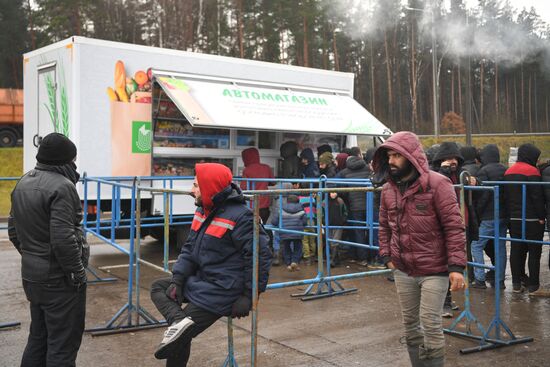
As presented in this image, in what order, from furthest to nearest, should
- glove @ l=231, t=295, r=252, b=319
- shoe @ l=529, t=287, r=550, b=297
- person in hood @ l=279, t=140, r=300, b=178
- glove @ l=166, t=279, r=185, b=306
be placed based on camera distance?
person in hood @ l=279, t=140, r=300, b=178 → shoe @ l=529, t=287, r=550, b=297 → glove @ l=166, t=279, r=185, b=306 → glove @ l=231, t=295, r=252, b=319

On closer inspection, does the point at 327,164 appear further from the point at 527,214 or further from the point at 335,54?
the point at 335,54

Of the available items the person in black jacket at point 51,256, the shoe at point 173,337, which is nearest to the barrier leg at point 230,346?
the shoe at point 173,337

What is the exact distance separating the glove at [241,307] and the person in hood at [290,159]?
696cm

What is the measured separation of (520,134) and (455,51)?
6.11 metres

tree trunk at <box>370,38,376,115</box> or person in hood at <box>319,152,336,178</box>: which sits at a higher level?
tree trunk at <box>370,38,376,115</box>

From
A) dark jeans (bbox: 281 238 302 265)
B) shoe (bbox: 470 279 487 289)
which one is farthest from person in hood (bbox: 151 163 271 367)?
dark jeans (bbox: 281 238 302 265)

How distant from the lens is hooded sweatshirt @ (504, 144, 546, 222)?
283 inches

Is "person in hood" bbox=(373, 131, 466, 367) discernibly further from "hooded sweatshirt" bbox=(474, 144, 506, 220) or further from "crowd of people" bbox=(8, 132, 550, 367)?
"hooded sweatshirt" bbox=(474, 144, 506, 220)

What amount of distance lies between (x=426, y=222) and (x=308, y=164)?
685cm

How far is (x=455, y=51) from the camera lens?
35.7 metres

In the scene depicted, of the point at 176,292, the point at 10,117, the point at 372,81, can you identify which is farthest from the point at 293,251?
the point at 372,81

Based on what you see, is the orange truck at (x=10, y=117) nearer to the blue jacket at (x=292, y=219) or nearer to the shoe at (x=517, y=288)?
the blue jacket at (x=292, y=219)

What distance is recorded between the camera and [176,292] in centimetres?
385

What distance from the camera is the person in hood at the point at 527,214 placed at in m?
7.20
